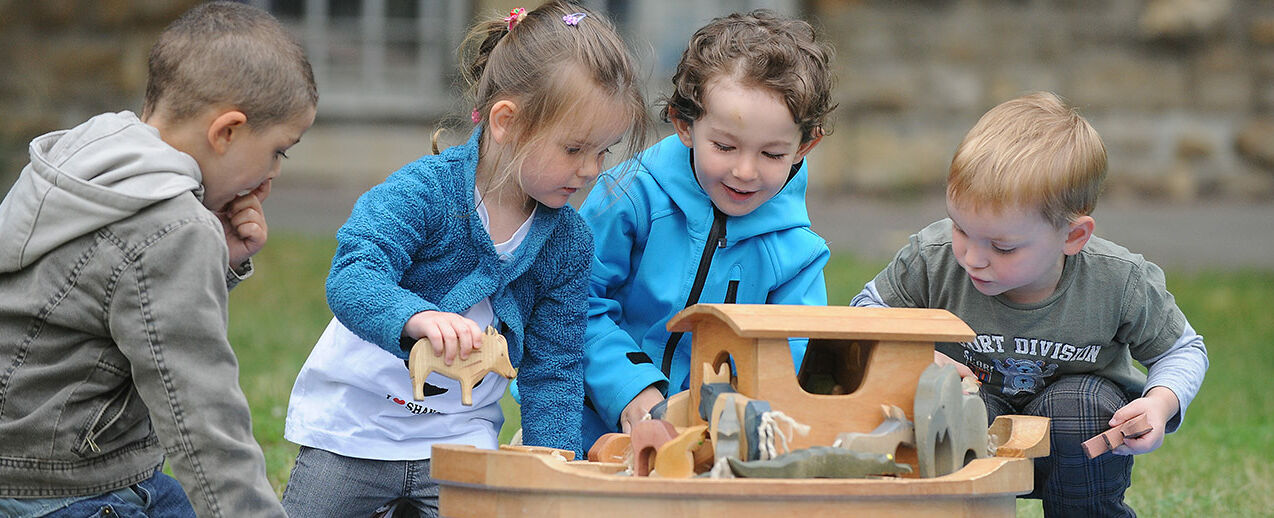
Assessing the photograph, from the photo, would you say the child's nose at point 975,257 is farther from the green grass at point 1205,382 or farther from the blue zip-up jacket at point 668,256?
the green grass at point 1205,382

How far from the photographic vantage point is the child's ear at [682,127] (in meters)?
3.05

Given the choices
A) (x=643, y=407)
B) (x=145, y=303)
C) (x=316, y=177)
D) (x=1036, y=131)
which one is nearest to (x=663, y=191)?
(x=643, y=407)

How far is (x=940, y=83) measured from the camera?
10.3 metres

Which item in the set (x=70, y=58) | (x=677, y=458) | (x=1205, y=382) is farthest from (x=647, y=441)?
(x=70, y=58)

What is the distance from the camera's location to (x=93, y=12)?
10.3m

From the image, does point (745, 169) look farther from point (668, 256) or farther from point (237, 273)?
point (237, 273)

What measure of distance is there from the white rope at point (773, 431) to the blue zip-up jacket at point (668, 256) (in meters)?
0.83

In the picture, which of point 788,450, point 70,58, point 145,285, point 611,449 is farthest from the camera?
point 70,58

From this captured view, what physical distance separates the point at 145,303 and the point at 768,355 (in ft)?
3.34

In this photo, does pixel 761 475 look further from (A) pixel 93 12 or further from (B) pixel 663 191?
(A) pixel 93 12

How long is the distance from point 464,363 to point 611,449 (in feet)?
1.21

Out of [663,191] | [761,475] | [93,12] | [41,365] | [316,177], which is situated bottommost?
[761,475]

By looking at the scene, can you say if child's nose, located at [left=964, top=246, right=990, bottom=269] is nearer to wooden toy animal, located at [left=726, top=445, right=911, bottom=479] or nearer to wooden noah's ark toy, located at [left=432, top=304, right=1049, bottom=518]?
wooden noah's ark toy, located at [left=432, top=304, right=1049, bottom=518]

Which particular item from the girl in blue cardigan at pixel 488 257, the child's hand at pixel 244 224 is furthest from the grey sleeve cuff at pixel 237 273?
the girl in blue cardigan at pixel 488 257
